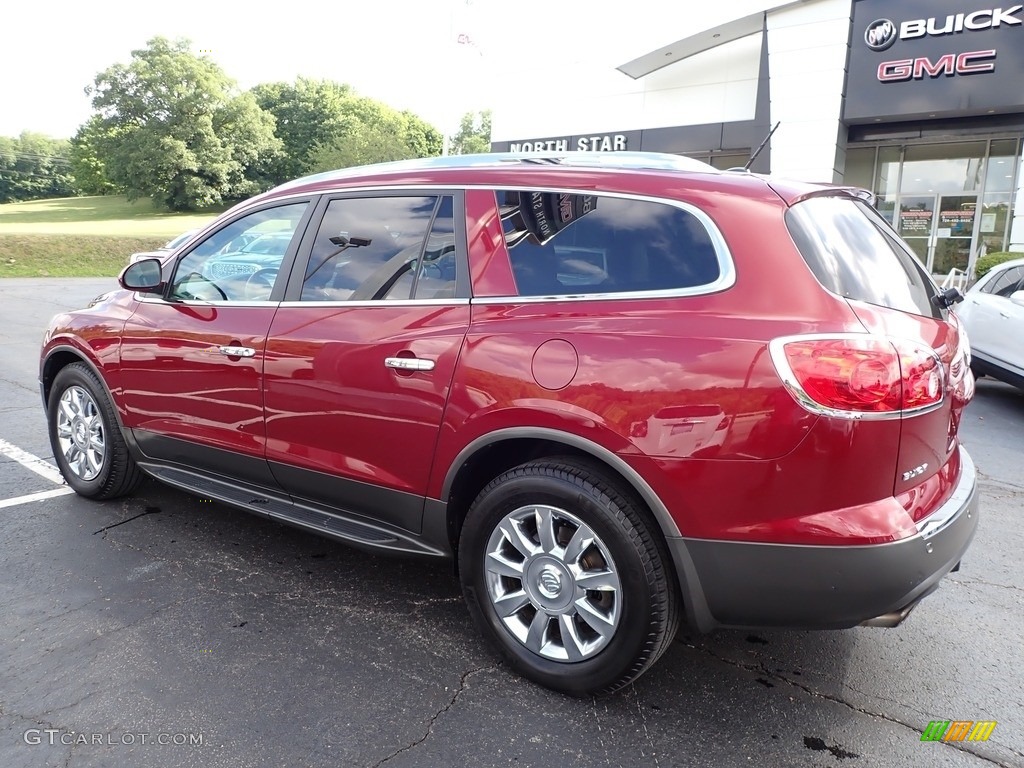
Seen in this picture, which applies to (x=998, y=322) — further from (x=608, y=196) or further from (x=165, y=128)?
(x=165, y=128)

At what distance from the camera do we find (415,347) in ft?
9.36

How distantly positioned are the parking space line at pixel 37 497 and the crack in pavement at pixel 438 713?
10.2 feet

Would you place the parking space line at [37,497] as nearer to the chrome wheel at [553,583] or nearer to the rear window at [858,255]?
the chrome wheel at [553,583]

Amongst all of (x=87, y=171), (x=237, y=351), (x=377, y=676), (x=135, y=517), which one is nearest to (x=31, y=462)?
(x=135, y=517)

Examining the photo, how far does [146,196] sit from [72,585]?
71.3m

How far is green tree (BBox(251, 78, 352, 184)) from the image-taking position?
82.5m

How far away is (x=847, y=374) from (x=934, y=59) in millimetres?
17347

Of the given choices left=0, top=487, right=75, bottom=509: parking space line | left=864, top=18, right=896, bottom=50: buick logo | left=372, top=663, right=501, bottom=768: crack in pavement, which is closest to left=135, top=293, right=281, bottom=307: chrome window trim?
left=0, top=487, right=75, bottom=509: parking space line

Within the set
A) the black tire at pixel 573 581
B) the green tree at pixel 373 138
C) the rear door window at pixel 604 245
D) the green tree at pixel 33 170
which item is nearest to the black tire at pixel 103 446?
the black tire at pixel 573 581

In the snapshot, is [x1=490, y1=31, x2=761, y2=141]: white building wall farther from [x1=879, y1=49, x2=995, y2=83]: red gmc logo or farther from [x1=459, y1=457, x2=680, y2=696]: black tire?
[x1=459, y1=457, x2=680, y2=696]: black tire

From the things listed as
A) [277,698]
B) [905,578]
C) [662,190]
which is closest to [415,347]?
[662,190]

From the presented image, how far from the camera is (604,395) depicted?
7.90 ft

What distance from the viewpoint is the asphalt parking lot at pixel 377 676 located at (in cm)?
239

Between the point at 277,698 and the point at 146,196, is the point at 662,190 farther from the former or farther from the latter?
the point at 146,196
